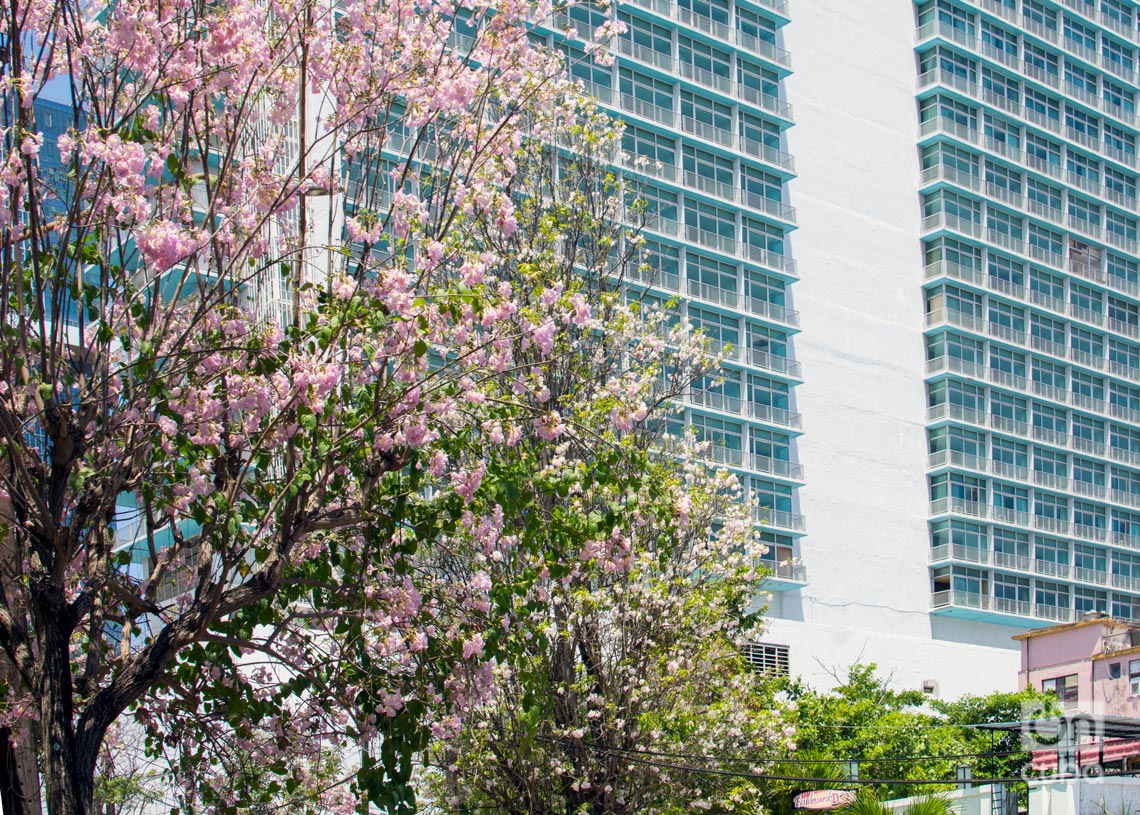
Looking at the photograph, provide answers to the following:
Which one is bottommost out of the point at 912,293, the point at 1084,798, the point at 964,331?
the point at 1084,798

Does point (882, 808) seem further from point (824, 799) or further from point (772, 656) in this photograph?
point (772, 656)

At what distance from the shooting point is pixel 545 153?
966 inches

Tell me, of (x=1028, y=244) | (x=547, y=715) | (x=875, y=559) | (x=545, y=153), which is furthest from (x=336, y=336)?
(x=1028, y=244)

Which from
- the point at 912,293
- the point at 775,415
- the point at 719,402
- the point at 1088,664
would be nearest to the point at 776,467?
the point at 775,415

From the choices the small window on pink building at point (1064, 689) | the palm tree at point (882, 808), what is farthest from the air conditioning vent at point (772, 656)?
the palm tree at point (882, 808)

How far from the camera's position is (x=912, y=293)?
71.9 m

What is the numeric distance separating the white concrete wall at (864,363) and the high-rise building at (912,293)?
→ 0.42ft

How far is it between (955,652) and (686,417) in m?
18.8

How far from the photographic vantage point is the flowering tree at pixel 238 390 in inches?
439

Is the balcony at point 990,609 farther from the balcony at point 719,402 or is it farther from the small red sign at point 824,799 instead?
the small red sign at point 824,799

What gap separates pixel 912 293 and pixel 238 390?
63.5m

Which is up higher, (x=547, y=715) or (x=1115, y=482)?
(x=1115, y=482)

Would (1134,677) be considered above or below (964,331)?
below

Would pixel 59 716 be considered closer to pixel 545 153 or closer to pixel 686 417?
pixel 545 153
